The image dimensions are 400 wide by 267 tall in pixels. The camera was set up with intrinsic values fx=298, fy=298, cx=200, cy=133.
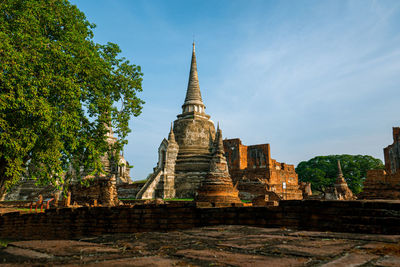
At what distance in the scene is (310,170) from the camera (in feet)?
155

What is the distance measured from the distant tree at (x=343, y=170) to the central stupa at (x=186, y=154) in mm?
22700

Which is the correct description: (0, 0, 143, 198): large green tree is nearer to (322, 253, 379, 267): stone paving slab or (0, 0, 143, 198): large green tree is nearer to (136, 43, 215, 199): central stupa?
(322, 253, 379, 267): stone paving slab

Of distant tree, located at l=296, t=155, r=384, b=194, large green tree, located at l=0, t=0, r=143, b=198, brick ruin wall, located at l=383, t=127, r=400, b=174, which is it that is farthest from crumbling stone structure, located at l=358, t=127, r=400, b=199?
distant tree, located at l=296, t=155, r=384, b=194

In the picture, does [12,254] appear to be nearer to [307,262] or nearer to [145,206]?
[307,262]

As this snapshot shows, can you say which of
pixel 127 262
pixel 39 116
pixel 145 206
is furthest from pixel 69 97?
pixel 127 262

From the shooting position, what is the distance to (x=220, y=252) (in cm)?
229

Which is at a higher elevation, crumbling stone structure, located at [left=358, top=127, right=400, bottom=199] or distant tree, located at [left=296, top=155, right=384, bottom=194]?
distant tree, located at [left=296, top=155, right=384, bottom=194]

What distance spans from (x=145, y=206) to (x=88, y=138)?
19.6ft

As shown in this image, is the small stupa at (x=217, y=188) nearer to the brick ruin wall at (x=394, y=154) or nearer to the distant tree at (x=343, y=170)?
the brick ruin wall at (x=394, y=154)

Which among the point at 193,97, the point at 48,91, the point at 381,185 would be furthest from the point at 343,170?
the point at 48,91

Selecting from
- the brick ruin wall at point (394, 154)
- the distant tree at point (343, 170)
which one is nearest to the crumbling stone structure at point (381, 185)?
the brick ruin wall at point (394, 154)

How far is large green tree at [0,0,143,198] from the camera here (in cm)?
802

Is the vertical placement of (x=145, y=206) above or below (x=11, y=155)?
below

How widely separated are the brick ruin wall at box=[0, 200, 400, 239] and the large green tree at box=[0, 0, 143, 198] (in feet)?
6.58
